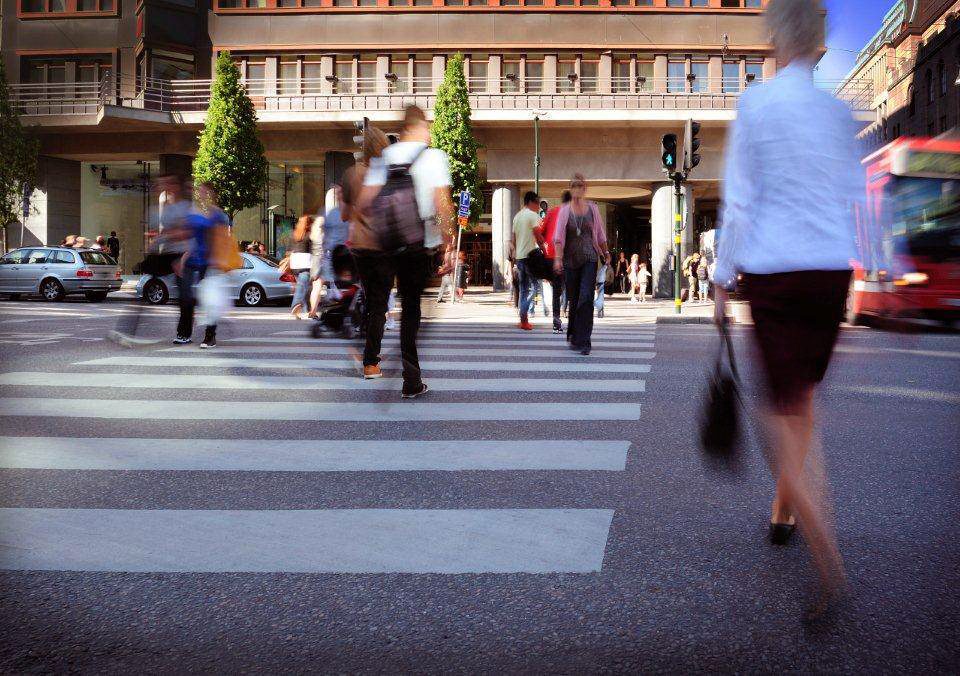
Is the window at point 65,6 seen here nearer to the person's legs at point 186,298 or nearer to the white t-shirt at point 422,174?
the person's legs at point 186,298

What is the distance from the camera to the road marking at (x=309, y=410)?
6355mm

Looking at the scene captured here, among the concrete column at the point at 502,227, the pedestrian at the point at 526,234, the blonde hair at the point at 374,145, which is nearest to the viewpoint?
the blonde hair at the point at 374,145

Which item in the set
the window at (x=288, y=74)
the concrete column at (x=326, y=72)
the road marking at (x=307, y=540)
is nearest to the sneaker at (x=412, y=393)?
the road marking at (x=307, y=540)

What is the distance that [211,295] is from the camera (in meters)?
10.8

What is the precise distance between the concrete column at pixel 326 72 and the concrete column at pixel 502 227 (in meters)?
7.69

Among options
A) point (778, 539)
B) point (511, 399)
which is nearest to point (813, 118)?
point (778, 539)

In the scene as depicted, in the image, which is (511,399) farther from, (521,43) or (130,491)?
(521,43)

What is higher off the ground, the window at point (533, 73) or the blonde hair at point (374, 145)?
the window at point (533, 73)

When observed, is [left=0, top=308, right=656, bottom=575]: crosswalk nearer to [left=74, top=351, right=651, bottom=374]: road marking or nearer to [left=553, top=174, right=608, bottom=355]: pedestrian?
[left=74, top=351, right=651, bottom=374]: road marking

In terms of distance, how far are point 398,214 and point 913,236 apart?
37.0 feet

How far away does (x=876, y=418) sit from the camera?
20.9 feet

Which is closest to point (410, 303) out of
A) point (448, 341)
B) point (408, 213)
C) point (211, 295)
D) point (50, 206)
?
point (408, 213)

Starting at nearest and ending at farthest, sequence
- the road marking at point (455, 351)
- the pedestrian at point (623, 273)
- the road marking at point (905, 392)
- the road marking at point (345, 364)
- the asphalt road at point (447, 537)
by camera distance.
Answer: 1. the asphalt road at point (447, 537)
2. the road marking at point (905, 392)
3. the road marking at point (345, 364)
4. the road marking at point (455, 351)
5. the pedestrian at point (623, 273)

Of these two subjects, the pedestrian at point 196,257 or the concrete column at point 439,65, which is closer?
the pedestrian at point 196,257
